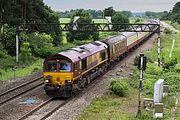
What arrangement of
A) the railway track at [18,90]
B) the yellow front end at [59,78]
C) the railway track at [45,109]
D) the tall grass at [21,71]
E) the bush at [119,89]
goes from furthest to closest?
the tall grass at [21,71], the bush at [119,89], the railway track at [18,90], the yellow front end at [59,78], the railway track at [45,109]

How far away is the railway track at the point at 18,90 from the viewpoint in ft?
86.6

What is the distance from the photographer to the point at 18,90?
29.3 meters

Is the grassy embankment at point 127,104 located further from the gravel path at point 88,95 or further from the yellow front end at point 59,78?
the yellow front end at point 59,78

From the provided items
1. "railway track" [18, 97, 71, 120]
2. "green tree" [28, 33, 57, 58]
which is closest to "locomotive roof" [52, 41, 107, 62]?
A: "railway track" [18, 97, 71, 120]

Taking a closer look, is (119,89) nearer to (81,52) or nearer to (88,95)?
(88,95)

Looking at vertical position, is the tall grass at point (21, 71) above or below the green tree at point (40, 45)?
below

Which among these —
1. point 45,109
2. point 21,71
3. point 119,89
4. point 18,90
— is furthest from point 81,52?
point 21,71

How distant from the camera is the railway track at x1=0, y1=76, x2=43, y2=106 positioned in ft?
86.6

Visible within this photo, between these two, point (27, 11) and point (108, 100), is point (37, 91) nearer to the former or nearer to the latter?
point (108, 100)

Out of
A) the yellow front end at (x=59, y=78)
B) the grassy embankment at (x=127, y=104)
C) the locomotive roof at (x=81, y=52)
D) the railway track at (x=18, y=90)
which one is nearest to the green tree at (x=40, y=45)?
the locomotive roof at (x=81, y=52)

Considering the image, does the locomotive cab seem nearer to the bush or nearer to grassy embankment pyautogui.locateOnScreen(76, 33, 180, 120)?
grassy embankment pyautogui.locateOnScreen(76, 33, 180, 120)

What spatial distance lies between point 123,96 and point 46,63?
545 cm

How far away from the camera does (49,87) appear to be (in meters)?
25.7

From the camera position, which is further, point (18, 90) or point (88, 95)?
point (18, 90)
